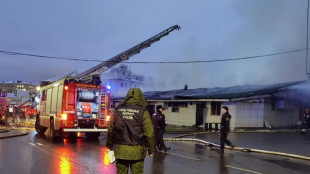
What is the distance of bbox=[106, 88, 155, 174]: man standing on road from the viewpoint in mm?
4375

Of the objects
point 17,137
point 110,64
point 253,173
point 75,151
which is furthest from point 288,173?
point 110,64

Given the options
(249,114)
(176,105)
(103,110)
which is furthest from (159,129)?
(176,105)

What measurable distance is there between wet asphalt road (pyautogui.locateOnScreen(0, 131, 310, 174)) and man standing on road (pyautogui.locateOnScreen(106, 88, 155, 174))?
338cm

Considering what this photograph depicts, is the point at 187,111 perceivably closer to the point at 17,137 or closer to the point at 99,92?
the point at 99,92

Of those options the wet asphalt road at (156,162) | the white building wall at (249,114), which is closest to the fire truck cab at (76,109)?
the wet asphalt road at (156,162)

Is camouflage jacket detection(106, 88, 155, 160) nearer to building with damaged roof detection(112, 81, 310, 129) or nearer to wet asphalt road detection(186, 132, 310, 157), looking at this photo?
wet asphalt road detection(186, 132, 310, 157)

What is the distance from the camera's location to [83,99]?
1568cm

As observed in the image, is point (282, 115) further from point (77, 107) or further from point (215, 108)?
point (77, 107)

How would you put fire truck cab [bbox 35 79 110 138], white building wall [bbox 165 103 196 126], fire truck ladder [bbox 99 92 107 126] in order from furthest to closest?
white building wall [bbox 165 103 196 126]
fire truck ladder [bbox 99 92 107 126]
fire truck cab [bbox 35 79 110 138]

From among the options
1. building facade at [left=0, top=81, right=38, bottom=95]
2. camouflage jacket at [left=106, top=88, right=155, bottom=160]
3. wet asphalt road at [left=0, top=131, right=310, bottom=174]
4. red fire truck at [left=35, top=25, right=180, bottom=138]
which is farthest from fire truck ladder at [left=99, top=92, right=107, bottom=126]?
building facade at [left=0, top=81, right=38, bottom=95]

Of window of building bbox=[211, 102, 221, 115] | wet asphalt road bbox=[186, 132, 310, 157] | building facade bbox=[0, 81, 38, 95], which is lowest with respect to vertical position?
wet asphalt road bbox=[186, 132, 310, 157]

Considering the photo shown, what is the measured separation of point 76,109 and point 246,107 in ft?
46.4

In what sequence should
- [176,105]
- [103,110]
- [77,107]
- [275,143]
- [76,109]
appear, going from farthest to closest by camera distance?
[176,105] < [103,110] < [275,143] < [77,107] < [76,109]

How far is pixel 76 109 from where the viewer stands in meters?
15.1
